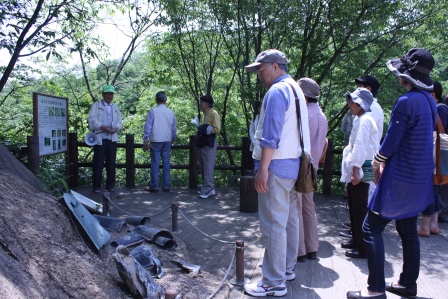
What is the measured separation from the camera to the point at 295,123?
349 centimetres

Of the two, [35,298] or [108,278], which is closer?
[35,298]

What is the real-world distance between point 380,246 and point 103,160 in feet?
20.3

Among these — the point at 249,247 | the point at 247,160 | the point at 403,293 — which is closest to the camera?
the point at 403,293

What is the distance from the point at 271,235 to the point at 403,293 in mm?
1297

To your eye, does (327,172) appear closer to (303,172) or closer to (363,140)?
(363,140)

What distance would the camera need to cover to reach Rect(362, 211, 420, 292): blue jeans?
340 cm

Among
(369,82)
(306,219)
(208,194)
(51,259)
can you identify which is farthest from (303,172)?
(208,194)

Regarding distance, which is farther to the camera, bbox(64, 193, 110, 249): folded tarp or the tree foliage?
the tree foliage

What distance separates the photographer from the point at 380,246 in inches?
134

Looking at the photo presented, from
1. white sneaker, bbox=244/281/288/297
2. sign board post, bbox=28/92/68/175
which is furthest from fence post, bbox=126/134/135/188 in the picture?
white sneaker, bbox=244/281/288/297

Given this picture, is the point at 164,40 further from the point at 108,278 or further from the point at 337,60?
the point at 108,278

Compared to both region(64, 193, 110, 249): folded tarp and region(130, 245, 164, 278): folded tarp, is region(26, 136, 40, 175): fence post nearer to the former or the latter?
region(64, 193, 110, 249): folded tarp

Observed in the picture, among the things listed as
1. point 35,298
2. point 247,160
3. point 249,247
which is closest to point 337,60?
point 247,160

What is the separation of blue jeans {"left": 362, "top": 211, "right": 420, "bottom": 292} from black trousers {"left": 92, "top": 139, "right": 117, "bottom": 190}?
6.00 m
